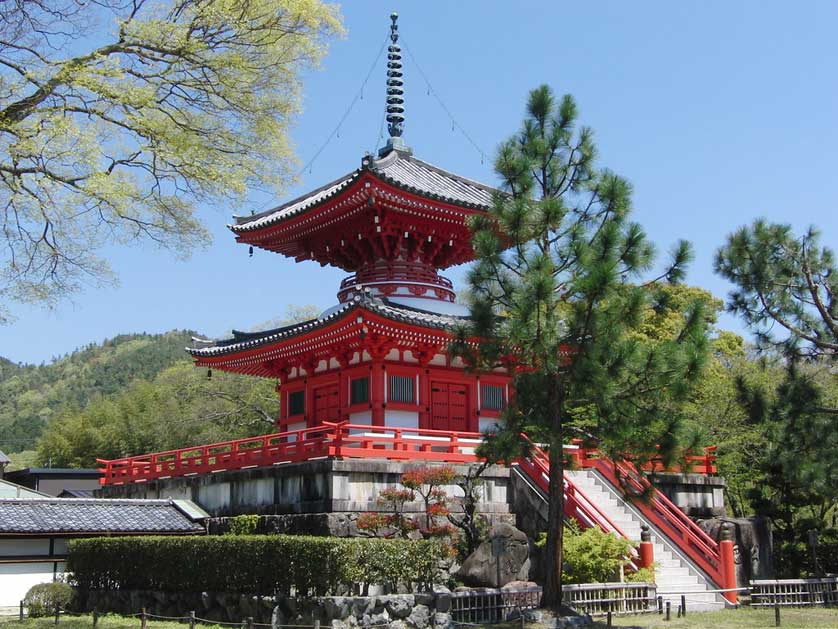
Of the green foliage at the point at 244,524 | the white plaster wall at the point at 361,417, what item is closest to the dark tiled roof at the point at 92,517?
the green foliage at the point at 244,524

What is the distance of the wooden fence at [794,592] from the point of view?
19.0 meters

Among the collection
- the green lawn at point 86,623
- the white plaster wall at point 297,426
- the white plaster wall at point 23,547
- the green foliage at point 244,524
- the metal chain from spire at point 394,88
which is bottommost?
the green lawn at point 86,623

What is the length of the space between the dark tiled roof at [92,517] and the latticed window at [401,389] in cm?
618

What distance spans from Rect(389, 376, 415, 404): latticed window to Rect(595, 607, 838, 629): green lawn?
8707 mm

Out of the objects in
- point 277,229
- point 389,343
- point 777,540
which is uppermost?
point 277,229

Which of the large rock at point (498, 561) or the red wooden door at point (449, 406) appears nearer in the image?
the large rock at point (498, 561)

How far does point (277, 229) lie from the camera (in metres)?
26.6

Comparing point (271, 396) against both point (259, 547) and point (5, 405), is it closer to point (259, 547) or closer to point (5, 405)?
point (259, 547)

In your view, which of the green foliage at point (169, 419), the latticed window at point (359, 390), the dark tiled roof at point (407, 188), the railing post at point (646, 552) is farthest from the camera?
the green foliage at point (169, 419)

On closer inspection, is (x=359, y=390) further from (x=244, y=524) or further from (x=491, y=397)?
(x=244, y=524)

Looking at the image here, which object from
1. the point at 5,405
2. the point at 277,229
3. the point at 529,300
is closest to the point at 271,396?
the point at 277,229

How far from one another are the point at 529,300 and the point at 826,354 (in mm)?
8946

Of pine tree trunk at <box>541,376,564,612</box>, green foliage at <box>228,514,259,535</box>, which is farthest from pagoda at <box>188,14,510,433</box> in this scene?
pine tree trunk at <box>541,376,564,612</box>

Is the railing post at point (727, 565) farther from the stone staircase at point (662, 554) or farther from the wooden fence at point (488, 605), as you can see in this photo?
the wooden fence at point (488, 605)
